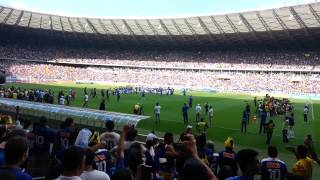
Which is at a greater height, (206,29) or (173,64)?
(206,29)

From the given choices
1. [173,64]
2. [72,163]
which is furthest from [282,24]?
[72,163]

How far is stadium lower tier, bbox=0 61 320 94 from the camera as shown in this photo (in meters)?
70.6

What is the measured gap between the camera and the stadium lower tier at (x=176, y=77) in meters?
70.6

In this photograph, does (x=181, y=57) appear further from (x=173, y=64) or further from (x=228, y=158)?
(x=228, y=158)

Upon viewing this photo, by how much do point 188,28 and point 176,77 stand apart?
10.4 meters

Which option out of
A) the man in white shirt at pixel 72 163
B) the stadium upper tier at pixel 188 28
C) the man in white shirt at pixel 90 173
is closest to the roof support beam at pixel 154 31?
the stadium upper tier at pixel 188 28

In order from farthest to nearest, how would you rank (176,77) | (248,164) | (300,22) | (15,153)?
1. (176,77)
2. (300,22)
3. (248,164)
4. (15,153)

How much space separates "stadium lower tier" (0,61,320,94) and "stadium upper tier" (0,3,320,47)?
6939mm

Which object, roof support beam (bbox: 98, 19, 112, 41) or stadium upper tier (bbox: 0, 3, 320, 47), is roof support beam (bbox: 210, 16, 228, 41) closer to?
stadium upper tier (bbox: 0, 3, 320, 47)

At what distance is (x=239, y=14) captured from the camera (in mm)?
70688

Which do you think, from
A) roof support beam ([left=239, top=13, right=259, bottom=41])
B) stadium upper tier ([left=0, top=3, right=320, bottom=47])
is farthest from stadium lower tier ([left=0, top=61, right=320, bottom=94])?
roof support beam ([left=239, top=13, right=259, bottom=41])

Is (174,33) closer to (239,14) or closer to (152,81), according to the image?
(152,81)

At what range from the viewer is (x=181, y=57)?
90125 mm

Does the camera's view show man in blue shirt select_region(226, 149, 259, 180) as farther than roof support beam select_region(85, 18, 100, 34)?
No
